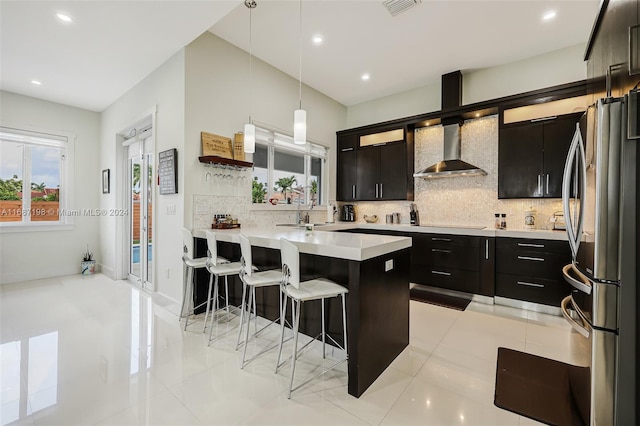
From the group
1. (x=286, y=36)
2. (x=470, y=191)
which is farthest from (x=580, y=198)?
(x=286, y=36)

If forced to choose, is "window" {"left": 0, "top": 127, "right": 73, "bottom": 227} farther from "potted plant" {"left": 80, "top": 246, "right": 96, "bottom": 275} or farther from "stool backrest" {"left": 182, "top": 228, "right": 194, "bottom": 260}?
"stool backrest" {"left": 182, "top": 228, "right": 194, "bottom": 260}

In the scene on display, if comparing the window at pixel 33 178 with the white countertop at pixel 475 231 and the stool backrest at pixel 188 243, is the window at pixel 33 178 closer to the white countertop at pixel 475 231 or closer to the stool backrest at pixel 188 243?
the stool backrest at pixel 188 243

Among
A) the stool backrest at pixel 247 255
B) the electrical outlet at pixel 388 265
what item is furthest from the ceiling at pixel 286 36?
the electrical outlet at pixel 388 265

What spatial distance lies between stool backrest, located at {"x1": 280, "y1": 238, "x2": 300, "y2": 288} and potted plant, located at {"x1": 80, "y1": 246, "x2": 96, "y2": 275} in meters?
5.22

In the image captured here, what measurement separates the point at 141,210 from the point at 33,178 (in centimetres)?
222

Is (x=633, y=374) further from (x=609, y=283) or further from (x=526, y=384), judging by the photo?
(x=526, y=384)

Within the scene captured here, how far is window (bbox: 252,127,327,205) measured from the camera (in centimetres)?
429

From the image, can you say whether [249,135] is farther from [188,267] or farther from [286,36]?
[188,267]

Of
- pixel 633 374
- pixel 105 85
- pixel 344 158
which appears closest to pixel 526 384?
pixel 633 374

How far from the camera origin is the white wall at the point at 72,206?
4.56 meters

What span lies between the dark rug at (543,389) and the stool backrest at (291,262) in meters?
1.54

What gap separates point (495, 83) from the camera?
4191mm

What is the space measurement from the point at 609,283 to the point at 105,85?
5.95 metres

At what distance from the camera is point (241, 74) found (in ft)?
12.4
